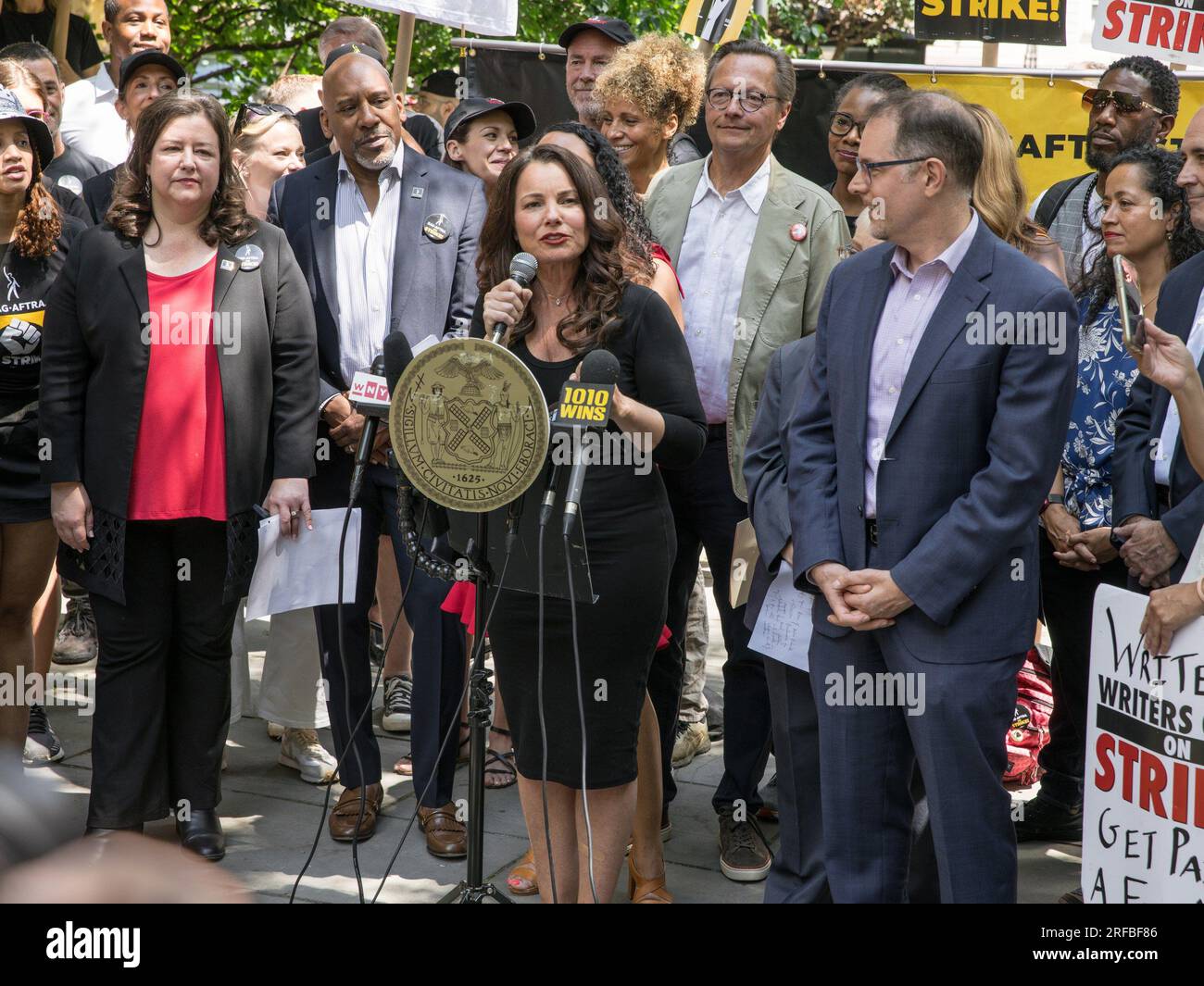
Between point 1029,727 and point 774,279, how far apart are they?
2.15 metres

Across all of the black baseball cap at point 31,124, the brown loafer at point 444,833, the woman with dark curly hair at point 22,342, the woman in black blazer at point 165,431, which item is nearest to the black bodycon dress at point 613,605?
the brown loafer at point 444,833

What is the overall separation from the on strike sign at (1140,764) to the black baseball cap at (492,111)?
3699mm

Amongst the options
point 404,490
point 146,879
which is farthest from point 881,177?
point 146,879

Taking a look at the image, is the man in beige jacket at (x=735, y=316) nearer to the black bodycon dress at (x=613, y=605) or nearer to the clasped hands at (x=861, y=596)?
the black bodycon dress at (x=613, y=605)

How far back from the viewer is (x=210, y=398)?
457 centimetres

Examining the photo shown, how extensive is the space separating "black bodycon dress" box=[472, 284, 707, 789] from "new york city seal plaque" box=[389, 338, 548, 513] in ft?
2.34

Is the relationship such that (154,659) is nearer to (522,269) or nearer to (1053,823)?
(522,269)

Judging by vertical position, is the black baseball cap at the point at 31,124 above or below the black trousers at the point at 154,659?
above

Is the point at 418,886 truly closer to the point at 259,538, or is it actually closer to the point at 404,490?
the point at 259,538

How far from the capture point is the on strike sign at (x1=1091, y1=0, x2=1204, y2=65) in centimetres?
667


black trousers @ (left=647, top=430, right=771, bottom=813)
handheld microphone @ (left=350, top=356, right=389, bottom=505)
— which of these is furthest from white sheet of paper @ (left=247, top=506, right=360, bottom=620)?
handheld microphone @ (left=350, top=356, right=389, bottom=505)

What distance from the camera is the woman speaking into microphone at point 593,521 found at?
373 centimetres

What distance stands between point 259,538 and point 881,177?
7.87 feet

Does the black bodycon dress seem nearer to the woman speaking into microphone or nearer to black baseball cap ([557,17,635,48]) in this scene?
the woman speaking into microphone
